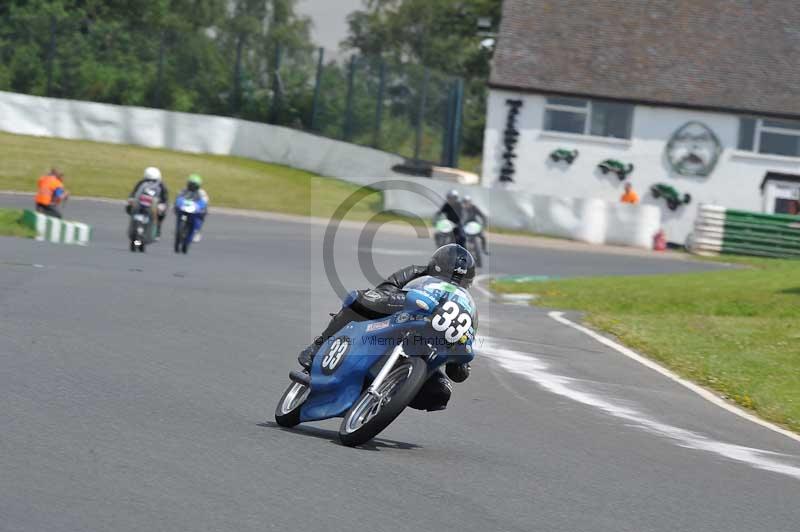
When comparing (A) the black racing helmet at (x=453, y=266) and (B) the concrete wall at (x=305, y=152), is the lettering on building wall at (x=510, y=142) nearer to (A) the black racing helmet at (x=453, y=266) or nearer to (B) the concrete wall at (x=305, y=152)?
(B) the concrete wall at (x=305, y=152)

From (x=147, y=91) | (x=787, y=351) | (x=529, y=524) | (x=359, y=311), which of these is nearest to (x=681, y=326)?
(x=787, y=351)

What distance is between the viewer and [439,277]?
7887 millimetres

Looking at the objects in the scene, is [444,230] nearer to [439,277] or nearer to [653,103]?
[439,277]

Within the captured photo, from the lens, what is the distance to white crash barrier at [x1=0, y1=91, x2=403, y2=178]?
4356cm

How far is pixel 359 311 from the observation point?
A: 27.1ft

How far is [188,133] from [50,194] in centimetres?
1892

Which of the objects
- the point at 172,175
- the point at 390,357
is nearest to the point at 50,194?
the point at 172,175

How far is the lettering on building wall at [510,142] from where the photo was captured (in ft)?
142

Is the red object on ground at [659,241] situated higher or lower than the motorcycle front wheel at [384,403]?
higher

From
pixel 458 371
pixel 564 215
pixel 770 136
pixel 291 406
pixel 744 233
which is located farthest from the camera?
pixel 770 136

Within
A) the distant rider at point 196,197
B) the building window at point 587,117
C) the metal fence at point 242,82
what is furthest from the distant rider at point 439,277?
the metal fence at point 242,82

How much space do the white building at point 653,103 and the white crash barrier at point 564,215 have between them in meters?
4.60

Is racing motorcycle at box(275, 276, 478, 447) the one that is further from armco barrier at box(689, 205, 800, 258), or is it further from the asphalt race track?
armco barrier at box(689, 205, 800, 258)

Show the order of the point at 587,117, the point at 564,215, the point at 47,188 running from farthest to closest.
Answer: the point at 587,117 < the point at 564,215 < the point at 47,188
